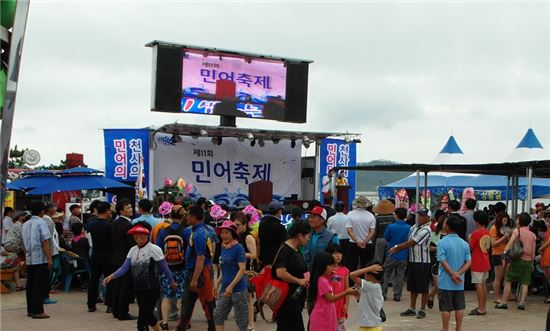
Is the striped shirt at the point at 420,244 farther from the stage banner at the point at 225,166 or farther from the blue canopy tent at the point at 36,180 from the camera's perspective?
the stage banner at the point at 225,166

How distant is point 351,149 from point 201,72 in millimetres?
6474

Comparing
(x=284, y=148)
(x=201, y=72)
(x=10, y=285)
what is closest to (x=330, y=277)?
(x=10, y=285)

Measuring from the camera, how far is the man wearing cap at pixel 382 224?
11875mm

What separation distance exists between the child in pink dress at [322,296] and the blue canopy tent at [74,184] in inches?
378

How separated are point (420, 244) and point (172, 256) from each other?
3810mm

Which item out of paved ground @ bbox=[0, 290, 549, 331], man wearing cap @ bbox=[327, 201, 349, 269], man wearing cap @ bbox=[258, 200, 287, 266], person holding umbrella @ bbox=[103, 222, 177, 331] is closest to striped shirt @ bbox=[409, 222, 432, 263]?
paved ground @ bbox=[0, 290, 549, 331]

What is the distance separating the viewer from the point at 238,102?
69.3 ft

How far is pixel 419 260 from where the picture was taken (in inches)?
392

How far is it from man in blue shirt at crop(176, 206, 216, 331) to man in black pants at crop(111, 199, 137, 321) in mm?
1690

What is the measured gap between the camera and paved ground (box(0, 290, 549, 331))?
8953 millimetres

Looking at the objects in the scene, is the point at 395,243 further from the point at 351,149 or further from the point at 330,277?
the point at 351,149

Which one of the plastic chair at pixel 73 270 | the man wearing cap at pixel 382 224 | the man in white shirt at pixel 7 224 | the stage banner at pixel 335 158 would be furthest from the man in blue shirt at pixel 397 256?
the stage banner at pixel 335 158

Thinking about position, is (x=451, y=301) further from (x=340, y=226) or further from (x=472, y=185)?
(x=472, y=185)

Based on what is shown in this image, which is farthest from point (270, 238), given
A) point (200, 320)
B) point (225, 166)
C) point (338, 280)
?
point (225, 166)
